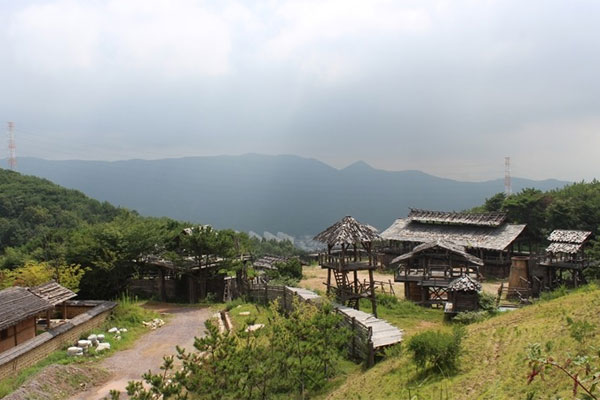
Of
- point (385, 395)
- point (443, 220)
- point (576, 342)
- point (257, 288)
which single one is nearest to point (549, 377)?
point (576, 342)

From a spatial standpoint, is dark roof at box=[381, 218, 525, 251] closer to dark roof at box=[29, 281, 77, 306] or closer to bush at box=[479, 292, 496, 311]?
bush at box=[479, 292, 496, 311]

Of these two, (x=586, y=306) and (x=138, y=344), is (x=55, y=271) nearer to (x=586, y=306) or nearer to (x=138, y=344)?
(x=138, y=344)

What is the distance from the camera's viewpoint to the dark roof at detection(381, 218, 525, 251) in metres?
35.2

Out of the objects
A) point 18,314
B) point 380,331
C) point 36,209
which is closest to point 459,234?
point 380,331

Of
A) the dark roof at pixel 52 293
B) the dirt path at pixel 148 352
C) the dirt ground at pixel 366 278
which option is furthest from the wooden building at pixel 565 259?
the dark roof at pixel 52 293

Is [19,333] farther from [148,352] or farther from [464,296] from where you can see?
[464,296]

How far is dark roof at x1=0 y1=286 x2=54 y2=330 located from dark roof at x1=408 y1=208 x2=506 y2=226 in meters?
33.7

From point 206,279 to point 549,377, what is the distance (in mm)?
21379

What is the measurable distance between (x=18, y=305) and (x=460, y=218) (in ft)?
116

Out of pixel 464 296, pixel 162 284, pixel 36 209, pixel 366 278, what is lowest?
pixel 366 278

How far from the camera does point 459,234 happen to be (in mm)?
38344

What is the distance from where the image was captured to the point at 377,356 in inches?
501

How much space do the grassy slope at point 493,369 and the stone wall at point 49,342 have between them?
10022mm

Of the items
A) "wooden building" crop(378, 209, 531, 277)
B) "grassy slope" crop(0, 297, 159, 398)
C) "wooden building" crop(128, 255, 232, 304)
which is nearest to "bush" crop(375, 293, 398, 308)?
"wooden building" crop(128, 255, 232, 304)
